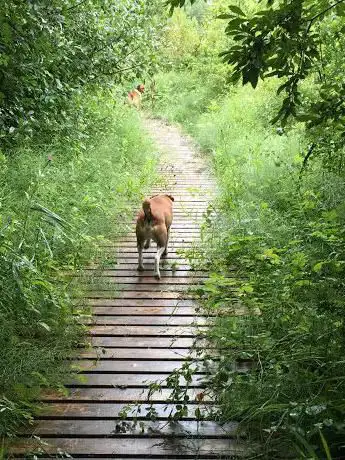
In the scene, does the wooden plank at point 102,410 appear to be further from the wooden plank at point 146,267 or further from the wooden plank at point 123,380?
the wooden plank at point 146,267

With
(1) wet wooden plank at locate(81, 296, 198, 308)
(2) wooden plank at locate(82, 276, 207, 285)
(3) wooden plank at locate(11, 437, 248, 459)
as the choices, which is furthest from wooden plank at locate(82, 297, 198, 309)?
(3) wooden plank at locate(11, 437, 248, 459)

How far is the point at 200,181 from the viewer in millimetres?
10766

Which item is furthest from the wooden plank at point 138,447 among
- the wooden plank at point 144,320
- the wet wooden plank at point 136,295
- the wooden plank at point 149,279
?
the wooden plank at point 149,279

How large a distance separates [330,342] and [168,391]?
112 centimetres

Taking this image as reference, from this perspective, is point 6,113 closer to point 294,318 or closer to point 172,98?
point 294,318

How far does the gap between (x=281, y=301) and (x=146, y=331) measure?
1181 mm

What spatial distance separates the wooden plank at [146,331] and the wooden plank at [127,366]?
0.49 metres

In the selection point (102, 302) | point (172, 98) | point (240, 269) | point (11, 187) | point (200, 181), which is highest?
point (172, 98)

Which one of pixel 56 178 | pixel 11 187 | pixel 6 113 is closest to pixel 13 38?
pixel 6 113

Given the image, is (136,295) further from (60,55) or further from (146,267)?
(60,55)

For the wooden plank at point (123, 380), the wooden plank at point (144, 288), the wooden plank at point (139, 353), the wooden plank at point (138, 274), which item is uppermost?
the wooden plank at point (138, 274)

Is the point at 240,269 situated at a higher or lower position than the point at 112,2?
lower

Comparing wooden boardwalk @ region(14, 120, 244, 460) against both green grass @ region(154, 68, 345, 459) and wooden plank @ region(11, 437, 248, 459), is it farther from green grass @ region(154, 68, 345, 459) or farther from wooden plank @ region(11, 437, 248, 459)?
green grass @ region(154, 68, 345, 459)

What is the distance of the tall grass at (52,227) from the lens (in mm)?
3961
